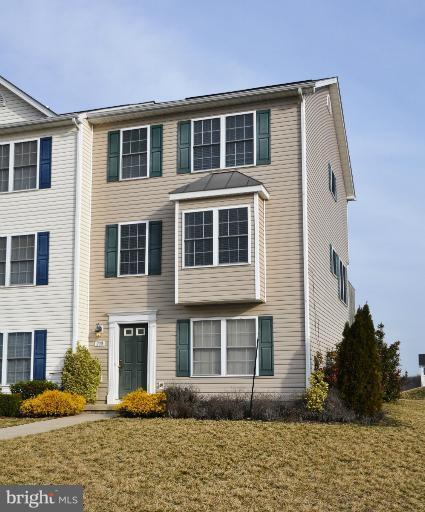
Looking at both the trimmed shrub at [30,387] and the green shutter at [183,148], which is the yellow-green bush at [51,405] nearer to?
the trimmed shrub at [30,387]

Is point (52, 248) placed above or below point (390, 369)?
above

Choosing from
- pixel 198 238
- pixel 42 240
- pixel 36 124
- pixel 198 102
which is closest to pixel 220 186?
pixel 198 238

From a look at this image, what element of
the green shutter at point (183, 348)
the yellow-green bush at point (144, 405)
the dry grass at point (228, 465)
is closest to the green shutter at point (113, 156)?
the green shutter at point (183, 348)

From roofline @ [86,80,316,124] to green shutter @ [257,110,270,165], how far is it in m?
0.53

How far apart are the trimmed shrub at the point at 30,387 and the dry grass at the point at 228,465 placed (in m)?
4.36

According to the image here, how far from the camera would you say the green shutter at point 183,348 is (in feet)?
65.9

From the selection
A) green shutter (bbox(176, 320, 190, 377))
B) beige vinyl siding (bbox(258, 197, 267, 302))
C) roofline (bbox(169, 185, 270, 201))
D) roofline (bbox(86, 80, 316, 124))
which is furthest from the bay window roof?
green shutter (bbox(176, 320, 190, 377))

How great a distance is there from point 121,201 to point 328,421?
343 inches

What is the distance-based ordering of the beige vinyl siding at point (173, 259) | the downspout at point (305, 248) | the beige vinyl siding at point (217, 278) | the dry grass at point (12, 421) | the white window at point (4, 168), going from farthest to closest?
the white window at point (4, 168)
the beige vinyl siding at point (173, 259)
the beige vinyl siding at point (217, 278)
the downspout at point (305, 248)
the dry grass at point (12, 421)

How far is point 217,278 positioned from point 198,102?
16.3 ft

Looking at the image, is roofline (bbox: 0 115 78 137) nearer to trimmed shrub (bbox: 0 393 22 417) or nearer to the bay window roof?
the bay window roof

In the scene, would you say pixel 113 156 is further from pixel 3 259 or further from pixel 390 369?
pixel 390 369

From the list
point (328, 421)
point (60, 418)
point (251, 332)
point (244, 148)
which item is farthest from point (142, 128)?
point (328, 421)

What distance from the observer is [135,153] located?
21750 millimetres
